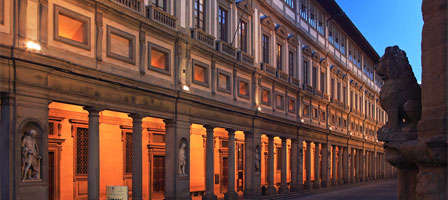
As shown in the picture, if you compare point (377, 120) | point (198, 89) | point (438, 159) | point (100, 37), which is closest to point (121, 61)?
point (100, 37)

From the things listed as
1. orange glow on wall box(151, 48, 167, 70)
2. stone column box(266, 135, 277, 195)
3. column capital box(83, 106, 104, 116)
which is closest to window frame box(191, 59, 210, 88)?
orange glow on wall box(151, 48, 167, 70)

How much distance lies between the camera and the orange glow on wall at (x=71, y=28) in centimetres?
1819

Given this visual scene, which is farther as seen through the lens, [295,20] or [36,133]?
[295,20]

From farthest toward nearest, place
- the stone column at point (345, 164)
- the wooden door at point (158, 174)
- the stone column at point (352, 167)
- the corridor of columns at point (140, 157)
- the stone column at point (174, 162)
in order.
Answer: the stone column at point (352, 167), the stone column at point (345, 164), the wooden door at point (158, 174), the stone column at point (174, 162), the corridor of columns at point (140, 157)

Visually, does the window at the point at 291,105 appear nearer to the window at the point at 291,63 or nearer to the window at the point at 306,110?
the window at the point at 291,63

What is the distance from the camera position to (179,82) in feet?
81.1

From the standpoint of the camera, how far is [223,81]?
29797mm

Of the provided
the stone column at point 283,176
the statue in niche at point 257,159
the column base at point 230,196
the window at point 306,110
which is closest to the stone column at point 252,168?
the statue in niche at point 257,159

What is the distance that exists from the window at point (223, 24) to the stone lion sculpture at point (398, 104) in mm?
22755

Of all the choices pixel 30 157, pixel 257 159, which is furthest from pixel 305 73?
pixel 30 157

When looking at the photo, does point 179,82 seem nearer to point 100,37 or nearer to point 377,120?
point 100,37

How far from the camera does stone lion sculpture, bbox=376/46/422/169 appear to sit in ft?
20.8

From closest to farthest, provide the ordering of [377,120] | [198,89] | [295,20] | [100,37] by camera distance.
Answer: [100,37], [198,89], [295,20], [377,120]

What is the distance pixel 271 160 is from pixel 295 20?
42.9ft
